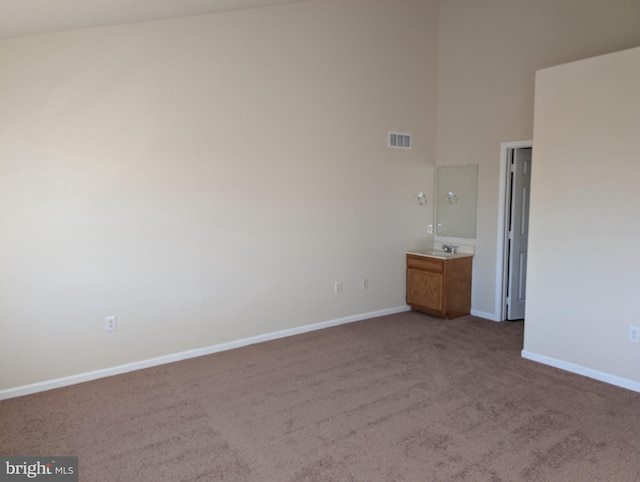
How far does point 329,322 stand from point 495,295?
6.44 ft

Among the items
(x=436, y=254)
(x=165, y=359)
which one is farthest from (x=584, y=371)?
(x=165, y=359)

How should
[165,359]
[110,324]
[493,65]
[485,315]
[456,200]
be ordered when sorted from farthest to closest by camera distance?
[456,200] → [485,315] → [493,65] → [165,359] → [110,324]

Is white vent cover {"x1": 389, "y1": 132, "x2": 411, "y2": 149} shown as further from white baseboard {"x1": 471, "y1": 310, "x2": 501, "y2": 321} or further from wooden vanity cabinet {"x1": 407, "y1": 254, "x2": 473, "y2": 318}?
white baseboard {"x1": 471, "y1": 310, "x2": 501, "y2": 321}

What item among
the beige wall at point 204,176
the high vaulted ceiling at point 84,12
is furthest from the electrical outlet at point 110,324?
the high vaulted ceiling at point 84,12

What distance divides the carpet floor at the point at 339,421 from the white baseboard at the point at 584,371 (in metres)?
0.07

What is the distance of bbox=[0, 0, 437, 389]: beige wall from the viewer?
323cm

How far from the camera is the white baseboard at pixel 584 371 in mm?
3296

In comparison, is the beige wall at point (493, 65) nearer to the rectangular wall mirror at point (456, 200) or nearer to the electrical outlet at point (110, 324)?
the rectangular wall mirror at point (456, 200)

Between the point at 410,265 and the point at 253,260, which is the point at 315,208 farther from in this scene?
the point at 410,265

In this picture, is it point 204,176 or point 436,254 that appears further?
point 436,254

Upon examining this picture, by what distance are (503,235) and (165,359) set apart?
12.4 feet

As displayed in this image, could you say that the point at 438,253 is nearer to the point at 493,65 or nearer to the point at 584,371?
the point at 584,371

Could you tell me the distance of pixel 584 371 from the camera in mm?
3551

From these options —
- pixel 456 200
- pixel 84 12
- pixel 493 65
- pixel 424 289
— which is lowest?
pixel 424 289
